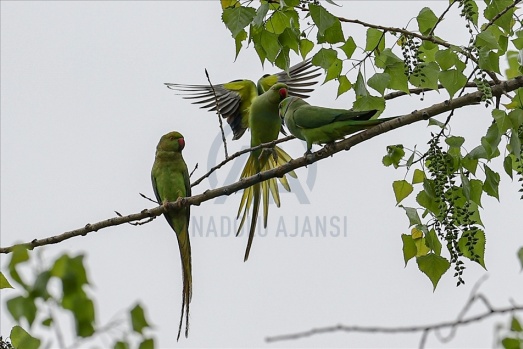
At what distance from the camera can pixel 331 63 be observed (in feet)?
12.8

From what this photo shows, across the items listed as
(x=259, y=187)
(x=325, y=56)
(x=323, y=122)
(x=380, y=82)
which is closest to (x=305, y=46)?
(x=325, y=56)

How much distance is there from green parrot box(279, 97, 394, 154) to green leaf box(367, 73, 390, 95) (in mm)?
170

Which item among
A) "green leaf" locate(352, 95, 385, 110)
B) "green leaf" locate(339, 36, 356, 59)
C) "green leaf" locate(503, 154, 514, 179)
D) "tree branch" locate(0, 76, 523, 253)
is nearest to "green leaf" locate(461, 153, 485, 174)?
"green leaf" locate(503, 154, 514, 179)

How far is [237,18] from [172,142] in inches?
91.5

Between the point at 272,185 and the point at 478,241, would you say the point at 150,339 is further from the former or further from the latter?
the point at 272,185

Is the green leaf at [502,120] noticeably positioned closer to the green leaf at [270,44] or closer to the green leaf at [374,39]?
the green leaf at [374,39]

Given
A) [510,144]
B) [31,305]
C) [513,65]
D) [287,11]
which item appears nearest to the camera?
[31,305]

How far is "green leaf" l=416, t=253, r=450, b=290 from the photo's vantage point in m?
3.74

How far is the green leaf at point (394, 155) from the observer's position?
12.6 feet

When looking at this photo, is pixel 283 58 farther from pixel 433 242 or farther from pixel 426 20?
pixel 433 242

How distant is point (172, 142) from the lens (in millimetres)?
5961

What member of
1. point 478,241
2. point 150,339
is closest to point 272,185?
point 478,241

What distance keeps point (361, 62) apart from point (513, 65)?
1583 millimetres

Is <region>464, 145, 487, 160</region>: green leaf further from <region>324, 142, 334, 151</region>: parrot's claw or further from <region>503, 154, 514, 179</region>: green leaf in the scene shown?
<region>324, 142, 334, 151</region>: parrot's claw
